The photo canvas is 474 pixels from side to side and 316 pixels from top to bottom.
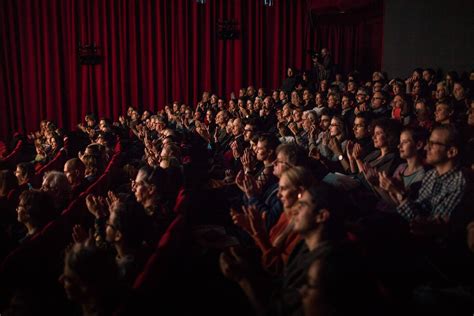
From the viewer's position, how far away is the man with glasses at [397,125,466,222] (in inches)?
85.5

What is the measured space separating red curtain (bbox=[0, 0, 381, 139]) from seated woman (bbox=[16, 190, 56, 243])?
9366 millimetres

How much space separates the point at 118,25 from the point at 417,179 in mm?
10358

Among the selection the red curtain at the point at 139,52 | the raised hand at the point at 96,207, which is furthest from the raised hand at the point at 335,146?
the red curtain at the point at 139,52

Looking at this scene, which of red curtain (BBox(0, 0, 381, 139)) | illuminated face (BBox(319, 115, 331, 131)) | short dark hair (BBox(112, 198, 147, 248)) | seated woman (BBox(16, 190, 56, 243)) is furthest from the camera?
red curtain (BBox(0, 0, 381, 139))

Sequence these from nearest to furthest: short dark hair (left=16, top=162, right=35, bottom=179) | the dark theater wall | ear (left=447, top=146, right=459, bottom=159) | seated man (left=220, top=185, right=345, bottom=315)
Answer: seated man (left=220, top=185, right=345, bottom=315) < ear (left=447, top=146, right=459, bottom=159) < short dark hair (left=16, top=162, right=35, bottom=179) < the dark theater wall

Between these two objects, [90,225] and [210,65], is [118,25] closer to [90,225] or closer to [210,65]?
[210,65]

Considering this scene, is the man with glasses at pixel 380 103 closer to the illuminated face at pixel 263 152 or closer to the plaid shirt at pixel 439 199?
Result: the illuminated face at pixel 263 152

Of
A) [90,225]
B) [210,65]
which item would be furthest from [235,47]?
[90,225]

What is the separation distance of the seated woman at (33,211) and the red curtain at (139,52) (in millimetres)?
9366

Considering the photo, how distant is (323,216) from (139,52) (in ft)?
35.5

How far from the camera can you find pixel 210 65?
38.1 ft

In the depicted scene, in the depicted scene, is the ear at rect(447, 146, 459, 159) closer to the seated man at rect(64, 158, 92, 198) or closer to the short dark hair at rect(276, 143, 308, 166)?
the short dark hair at rect(276, 143, 308, 166)

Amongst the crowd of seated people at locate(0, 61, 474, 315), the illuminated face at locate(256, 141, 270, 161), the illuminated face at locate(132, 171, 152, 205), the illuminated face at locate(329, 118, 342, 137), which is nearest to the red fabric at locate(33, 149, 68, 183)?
the crowd of seated people at locate(0, 61, 474, 315)

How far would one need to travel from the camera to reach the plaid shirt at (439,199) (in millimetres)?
2162
